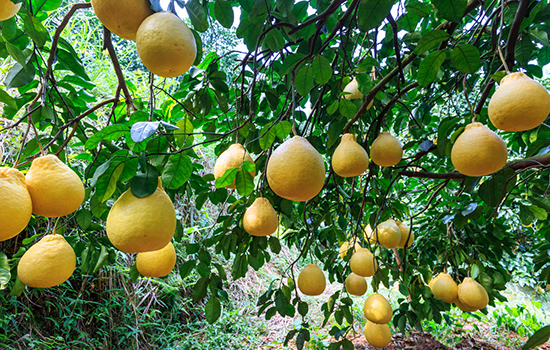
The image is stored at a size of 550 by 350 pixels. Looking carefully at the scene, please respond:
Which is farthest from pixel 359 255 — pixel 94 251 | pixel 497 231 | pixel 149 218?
pixel 94 251

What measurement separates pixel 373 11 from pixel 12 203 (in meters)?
0.87

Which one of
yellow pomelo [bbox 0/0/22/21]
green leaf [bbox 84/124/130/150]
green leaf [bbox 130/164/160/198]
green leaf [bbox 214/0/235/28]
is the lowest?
green leaf [bbox 130/164/160/198]

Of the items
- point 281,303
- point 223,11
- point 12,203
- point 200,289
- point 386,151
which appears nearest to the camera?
point 12,203

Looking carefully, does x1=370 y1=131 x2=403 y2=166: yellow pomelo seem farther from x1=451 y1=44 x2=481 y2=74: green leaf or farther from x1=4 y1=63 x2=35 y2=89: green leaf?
x1=4 y1=63 x2=35 y2=89: green leaf

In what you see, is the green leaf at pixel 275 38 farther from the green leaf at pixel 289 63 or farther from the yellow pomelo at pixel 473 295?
the yellow pomelo at pixel 473 295

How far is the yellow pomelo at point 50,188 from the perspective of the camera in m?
0.61

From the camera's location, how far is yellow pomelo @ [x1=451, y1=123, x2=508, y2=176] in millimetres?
649

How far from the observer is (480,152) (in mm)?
655

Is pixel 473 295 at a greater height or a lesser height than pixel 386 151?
lesser

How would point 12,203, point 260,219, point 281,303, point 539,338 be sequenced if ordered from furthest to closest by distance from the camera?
1. point 281,303
2. point 260,219
3. point 12,203
4. point 539,338

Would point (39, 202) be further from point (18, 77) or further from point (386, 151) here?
point (386, 151)

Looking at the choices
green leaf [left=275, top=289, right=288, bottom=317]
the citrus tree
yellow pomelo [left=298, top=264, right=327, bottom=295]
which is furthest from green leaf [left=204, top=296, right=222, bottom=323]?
yellow pomelo [left=298, top=264, right=327, bottom=295]

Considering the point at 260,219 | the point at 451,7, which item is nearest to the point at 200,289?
Result: the point at 260,219

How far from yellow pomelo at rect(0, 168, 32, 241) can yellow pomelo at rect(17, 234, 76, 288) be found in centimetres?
22
